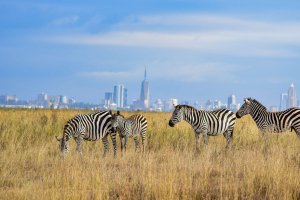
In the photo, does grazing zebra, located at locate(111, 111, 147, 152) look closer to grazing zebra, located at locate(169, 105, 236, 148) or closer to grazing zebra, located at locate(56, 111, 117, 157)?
grazing zebra, located at locate(56, 111, 117, 157)

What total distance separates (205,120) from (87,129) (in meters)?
4.15

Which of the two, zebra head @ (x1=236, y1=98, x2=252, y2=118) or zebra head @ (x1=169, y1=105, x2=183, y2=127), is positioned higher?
zebra head @ (x1=236, y1=98, x2=252, y2=118)

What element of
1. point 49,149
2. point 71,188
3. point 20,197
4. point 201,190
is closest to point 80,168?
point 71,188

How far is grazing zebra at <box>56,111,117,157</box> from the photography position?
535 inches

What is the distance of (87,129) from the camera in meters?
14.0

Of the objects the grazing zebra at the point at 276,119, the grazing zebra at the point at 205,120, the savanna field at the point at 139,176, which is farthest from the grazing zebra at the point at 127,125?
the grazing zebra at the point at 276,119

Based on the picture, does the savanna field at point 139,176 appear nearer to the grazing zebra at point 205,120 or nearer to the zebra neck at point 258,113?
the grazing zebra at point 205,120

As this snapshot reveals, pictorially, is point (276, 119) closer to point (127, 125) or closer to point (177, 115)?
point (177, 115)

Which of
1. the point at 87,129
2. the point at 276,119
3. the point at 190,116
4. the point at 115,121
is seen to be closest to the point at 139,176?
the point at 87,129

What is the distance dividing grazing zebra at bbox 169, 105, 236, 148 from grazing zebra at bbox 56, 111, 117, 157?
2312mm

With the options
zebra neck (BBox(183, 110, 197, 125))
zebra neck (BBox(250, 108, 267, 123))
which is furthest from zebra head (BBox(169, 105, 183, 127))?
zebra neck (BBox(250, 108, 267, 123))

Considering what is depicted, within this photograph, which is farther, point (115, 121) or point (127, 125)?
point (127, 125)

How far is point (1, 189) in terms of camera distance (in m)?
9.66

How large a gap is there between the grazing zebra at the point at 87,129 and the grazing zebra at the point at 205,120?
231cm
